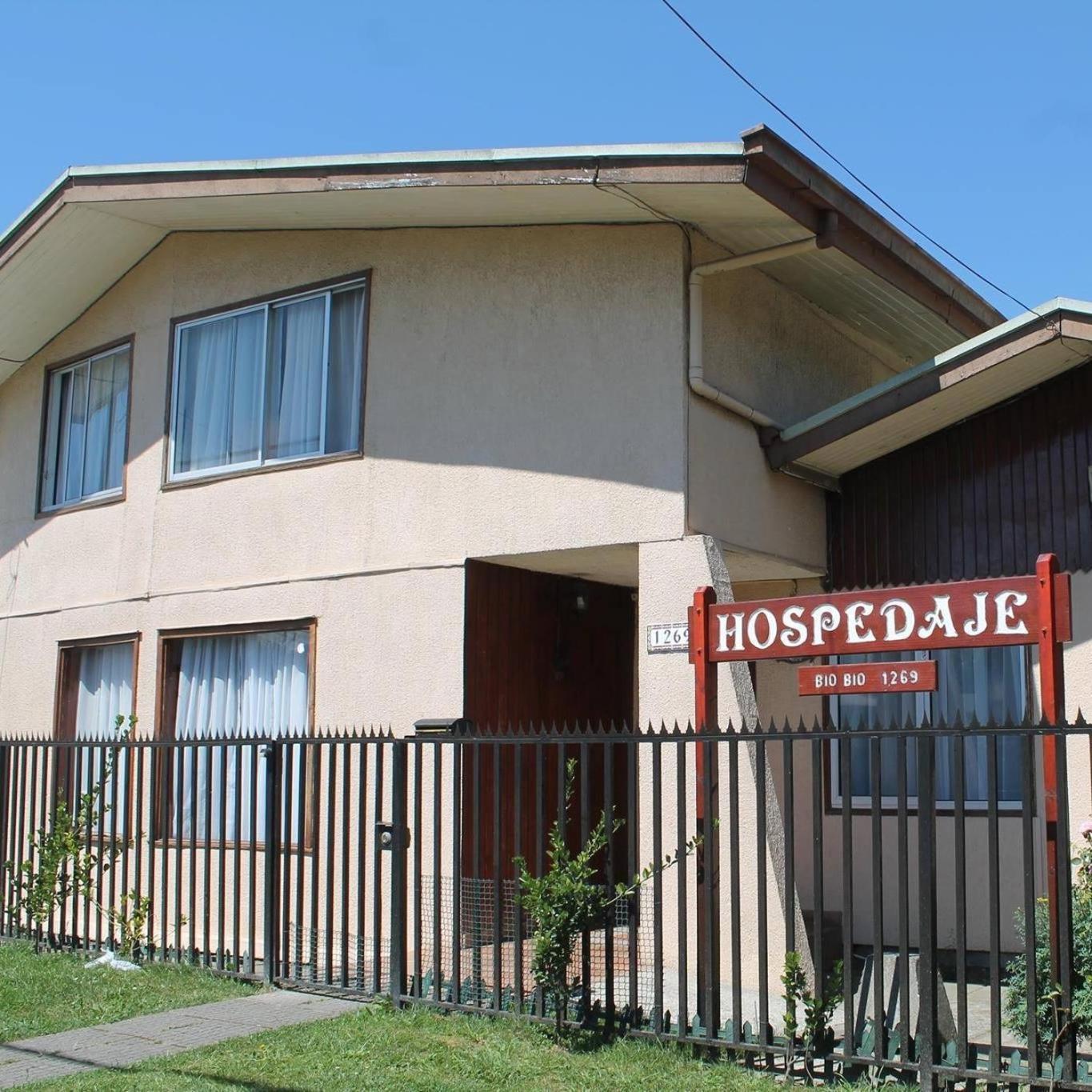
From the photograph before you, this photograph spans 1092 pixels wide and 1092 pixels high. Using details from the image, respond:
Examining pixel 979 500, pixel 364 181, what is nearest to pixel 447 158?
→ pixel 364 181

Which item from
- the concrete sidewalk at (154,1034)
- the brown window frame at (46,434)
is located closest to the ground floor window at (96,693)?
the brown window frame at (46,434)

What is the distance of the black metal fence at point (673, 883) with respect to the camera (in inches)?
233

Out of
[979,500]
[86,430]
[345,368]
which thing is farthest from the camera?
[86,430]

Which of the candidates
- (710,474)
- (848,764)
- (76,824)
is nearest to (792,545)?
(710,474)

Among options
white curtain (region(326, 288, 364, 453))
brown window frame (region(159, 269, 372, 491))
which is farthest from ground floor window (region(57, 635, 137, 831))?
white curtain (region(326, 288, 364, 453))

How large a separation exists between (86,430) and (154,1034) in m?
6.95

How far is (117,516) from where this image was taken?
12109mm

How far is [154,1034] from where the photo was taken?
24.4 ft

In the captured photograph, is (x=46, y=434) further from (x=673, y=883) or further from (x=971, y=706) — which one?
(x=971, y=706)

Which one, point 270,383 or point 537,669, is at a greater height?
point 270,383

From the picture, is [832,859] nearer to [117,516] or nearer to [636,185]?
[636,185]

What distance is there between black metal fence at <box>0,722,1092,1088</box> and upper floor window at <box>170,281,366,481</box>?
2451mm

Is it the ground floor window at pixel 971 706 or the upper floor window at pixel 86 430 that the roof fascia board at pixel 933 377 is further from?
the upper floor window at pixel 86 430

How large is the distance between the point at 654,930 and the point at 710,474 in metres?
3.31
